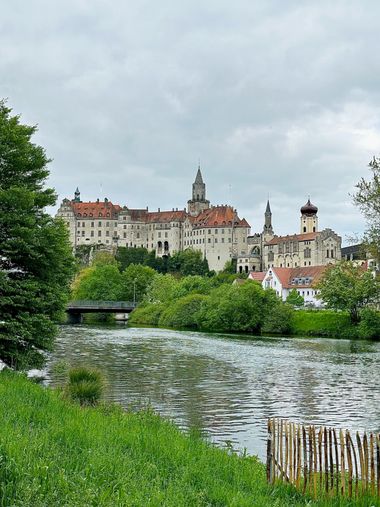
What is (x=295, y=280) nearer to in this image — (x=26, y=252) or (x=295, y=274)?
(x=295, y=274)

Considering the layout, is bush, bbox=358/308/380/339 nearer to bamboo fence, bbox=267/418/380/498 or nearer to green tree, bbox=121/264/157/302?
bamboo fence, bbox=267/418/380/498

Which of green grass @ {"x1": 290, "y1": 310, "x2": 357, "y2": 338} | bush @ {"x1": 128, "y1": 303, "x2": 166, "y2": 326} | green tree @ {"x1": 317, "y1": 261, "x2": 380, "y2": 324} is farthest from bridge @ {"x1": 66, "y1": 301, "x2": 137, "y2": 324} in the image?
green tree @ {"x1": 317, "y1": 261, "x2": 380, "y2": 324}

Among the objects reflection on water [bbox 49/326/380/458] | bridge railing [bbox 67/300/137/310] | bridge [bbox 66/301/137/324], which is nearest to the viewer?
reflection on water [bbox 49/326/380/458]

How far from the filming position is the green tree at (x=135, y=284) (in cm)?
14575

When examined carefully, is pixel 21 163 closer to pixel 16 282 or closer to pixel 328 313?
pixel 16 282

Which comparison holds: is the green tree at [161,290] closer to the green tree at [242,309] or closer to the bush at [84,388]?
the green tree at [242,309]

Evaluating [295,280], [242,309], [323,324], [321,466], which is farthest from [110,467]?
[295,280]

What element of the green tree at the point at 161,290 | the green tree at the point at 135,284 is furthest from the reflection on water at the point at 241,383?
the green tree at the point at 135,284

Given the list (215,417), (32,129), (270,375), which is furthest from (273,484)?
(270,375)

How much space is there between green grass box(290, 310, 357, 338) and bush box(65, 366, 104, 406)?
5833 centimetres

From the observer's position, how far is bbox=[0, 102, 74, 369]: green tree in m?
28.0

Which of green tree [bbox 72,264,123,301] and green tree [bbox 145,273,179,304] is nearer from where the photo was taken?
green tree [bbox 145,273,179,304]

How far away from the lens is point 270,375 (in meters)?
38.5

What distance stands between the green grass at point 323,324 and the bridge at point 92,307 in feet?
126
